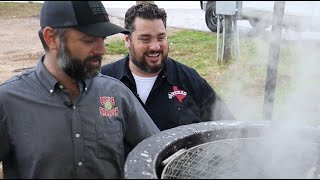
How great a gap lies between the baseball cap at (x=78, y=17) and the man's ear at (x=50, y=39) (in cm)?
3

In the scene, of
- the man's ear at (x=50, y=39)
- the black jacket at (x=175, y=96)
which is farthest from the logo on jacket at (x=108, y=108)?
the black jacket at (x=175, y=96)

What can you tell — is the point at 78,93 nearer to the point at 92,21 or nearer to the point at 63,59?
the point at 63,59

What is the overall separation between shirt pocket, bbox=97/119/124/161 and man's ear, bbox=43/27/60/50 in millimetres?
439

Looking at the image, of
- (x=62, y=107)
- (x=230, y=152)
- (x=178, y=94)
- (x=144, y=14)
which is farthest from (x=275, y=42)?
(x=62, y=107)

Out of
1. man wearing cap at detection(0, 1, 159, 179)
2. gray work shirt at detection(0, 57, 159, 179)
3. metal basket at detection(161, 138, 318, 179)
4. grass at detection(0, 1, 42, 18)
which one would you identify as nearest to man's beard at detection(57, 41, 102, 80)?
man wearing cap at detection(0, 1, 159, 179)

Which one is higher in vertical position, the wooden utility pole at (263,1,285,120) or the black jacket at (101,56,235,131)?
the wooden utility pole at (263,1,285,120)

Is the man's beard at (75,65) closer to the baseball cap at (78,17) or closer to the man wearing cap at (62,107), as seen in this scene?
the man wearing cap at (62,107)

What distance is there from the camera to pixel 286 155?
2.31 m

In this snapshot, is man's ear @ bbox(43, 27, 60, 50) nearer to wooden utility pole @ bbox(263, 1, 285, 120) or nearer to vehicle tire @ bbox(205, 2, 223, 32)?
wooden utility pole @ bbox(263, 1, 285, 120)

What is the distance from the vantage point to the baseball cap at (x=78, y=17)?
1.97 m

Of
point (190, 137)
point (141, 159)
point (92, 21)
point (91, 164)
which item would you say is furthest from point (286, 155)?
point (92, 21)

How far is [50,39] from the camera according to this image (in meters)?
2.07

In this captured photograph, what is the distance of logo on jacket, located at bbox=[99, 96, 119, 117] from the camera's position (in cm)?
221

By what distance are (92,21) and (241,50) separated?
4996mm
